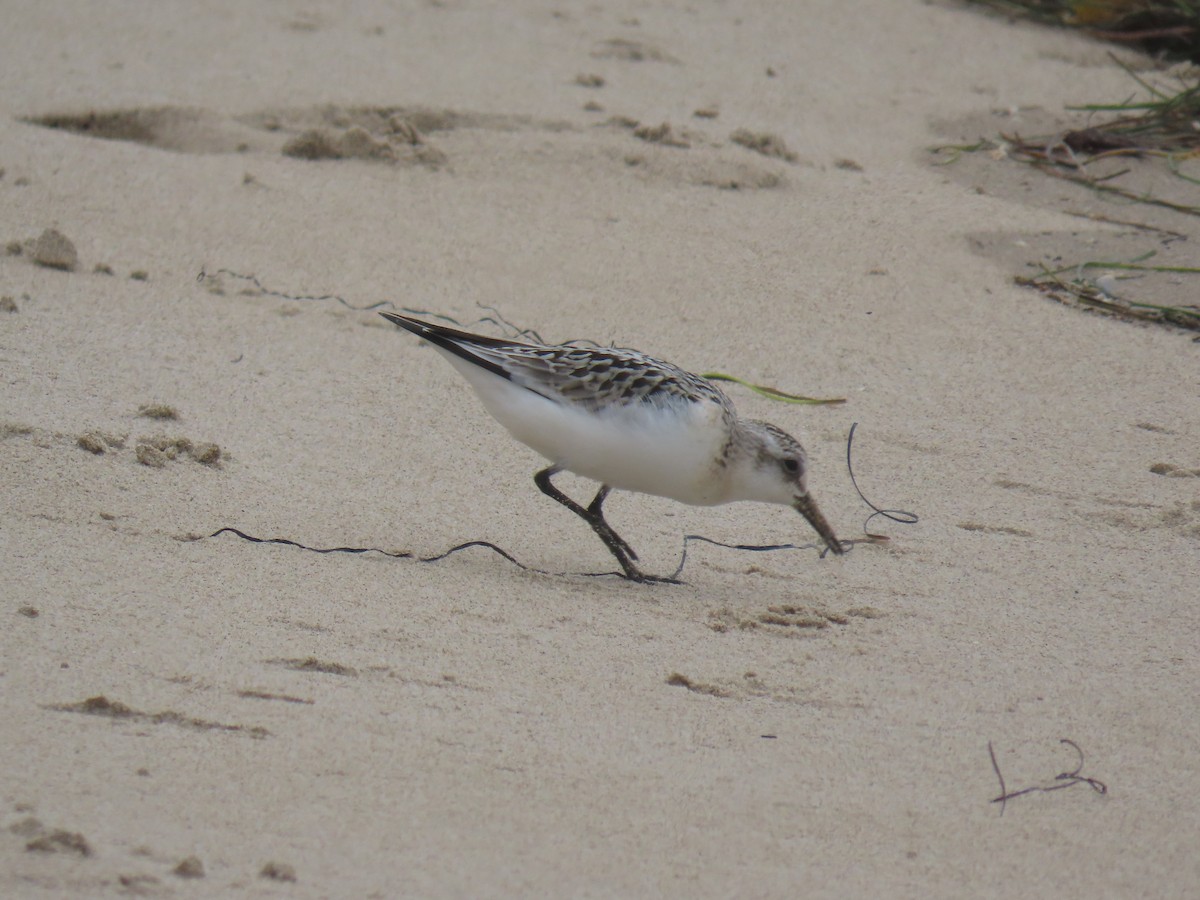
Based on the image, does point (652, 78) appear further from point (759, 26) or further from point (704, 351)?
point (704, 351)

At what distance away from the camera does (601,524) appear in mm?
4730

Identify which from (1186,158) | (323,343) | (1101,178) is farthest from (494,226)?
(1186,158)

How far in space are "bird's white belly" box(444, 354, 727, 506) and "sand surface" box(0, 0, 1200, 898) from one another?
1.05ft

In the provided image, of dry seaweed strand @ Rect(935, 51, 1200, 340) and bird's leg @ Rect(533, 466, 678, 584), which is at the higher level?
dry seaweed strand @ Rect(935, 51, 1200, 340)

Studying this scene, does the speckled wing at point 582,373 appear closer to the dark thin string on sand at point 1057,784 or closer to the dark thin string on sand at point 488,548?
the dark thin string on sand at point 488,548

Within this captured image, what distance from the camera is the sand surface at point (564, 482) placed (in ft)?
10.3

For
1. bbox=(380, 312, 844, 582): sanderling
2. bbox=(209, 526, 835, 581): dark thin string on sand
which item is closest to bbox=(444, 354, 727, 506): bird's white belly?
bbox=(380, 312, 844, 582): sanderling

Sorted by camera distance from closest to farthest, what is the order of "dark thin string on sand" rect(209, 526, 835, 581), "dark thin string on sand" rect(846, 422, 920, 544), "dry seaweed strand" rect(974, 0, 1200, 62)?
"dark thin string on sand" rect(209, 526, 835, 581), "dark thin string on sand" rect(846, 422, 920, 544), "dry seaweed strand" rect(974, 0, 1200, 62)

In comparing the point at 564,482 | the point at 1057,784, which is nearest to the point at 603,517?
the point at 564,482

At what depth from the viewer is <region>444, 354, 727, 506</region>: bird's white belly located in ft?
14.8

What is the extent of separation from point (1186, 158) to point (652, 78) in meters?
2.89

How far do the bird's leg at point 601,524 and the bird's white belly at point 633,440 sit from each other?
14cm

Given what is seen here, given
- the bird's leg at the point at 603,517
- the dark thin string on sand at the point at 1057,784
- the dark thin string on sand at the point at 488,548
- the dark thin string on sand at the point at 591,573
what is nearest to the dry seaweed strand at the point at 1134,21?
the dark thin string on sand at the point at 591,573

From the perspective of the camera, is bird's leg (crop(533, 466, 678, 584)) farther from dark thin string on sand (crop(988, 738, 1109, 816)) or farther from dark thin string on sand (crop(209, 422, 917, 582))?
dark thin string on sand (crop(988, 738, 1109, 816))
